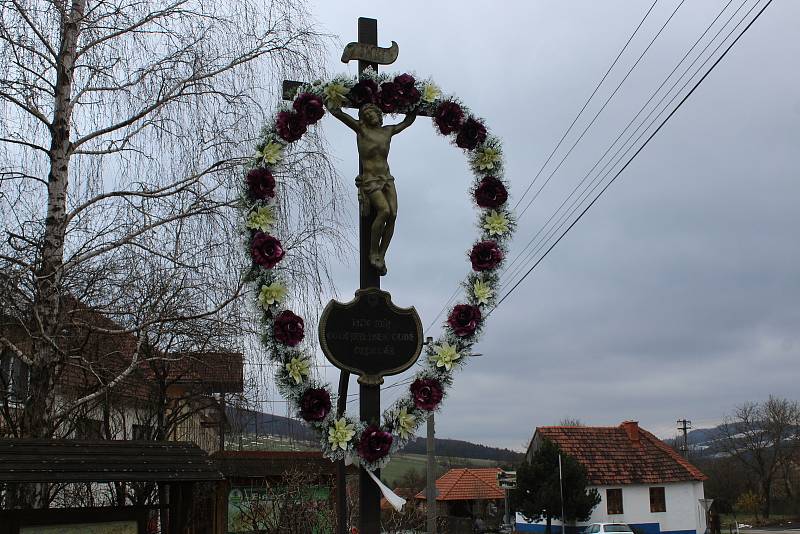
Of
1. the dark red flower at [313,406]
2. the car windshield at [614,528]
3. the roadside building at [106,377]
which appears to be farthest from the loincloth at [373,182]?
the car windshield at [614,528]

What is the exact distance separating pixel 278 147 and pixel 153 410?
8.12m

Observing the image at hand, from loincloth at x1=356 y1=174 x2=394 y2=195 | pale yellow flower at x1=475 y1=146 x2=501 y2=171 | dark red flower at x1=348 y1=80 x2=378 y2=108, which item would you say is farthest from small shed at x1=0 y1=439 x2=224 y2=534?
pale yellow flower at x1=475 y1=146 x2=501 y2=171

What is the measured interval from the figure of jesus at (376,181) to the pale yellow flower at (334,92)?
22 cm

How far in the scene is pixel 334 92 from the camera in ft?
22.3

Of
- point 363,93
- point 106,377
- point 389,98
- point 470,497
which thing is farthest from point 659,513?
point 363,93

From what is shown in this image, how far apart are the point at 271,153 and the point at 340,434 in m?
2.31

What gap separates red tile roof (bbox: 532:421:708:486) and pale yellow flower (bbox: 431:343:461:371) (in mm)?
27903

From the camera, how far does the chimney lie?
36156mm

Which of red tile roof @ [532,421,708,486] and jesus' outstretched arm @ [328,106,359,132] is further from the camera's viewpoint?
red tile roof @ [532,421,708,486]

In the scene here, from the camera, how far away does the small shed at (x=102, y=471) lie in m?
6.11

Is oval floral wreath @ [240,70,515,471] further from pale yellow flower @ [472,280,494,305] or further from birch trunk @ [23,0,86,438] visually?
birch trunk @ [23,0,86,438]

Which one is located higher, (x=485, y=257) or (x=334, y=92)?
(x=334, y=92)

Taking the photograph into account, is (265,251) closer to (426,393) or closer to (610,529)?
(426,393)

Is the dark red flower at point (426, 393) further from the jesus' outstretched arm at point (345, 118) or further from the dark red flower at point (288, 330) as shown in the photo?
the jesus' outstretched arm at point (345, 118)
